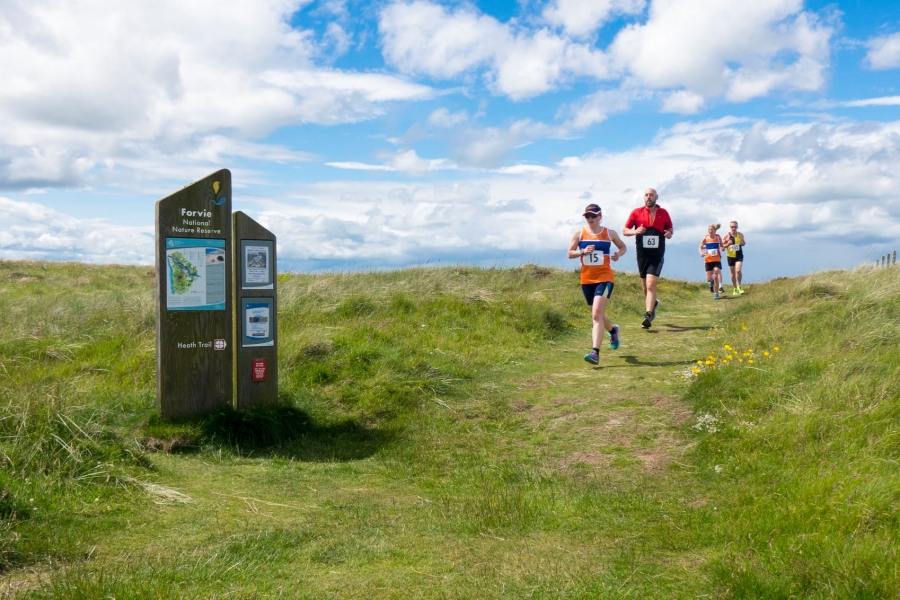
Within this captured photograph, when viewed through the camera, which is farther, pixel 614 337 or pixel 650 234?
pixel 650 234

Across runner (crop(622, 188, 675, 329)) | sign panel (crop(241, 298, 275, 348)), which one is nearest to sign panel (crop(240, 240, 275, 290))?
sign panel (crop(241, 298, 275, 348))

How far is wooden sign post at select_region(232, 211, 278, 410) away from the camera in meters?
8.48

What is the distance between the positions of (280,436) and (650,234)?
7530 mm

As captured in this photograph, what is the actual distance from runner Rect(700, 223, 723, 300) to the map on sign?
53.3 ft

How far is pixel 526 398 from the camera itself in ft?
28.9

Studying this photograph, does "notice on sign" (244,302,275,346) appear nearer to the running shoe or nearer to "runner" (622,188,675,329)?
the running shoe

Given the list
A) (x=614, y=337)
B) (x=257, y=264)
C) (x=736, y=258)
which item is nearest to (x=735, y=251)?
(x=736, y=258)

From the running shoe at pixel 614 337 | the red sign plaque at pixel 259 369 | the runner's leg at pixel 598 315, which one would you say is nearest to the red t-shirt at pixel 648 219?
the running shoe at pixel 614 337

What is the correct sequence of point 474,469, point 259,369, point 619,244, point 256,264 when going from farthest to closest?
1. point 619,244
2. point 256,264
3. point 259,369
4. point 474,469

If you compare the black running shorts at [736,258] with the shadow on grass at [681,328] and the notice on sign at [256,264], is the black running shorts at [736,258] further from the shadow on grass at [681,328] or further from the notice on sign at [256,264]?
the notice on sign at [256,264]

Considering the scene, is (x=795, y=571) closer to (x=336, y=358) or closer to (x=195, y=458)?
(x=195, y=458)

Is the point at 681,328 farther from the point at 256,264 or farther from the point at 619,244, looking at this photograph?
the point at 256,264

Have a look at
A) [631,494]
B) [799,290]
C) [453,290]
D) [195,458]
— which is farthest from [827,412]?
[453,290]

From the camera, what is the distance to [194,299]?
26.8 feet
